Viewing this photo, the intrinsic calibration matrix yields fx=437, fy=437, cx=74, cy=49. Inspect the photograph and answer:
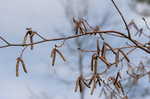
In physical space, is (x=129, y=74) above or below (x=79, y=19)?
below

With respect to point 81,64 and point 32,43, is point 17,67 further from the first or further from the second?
point 81,64

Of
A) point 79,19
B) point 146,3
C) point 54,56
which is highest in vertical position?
point 146,3

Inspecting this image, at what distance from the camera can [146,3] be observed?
13.6 metres

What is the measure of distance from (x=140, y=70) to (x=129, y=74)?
150 millimetres

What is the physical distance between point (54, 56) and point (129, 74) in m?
0.84

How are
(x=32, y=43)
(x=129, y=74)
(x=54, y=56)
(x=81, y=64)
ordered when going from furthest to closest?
(x=81, y=64) < (x=129, y=74) < (x=54, y=56) < (x=32, y=43)

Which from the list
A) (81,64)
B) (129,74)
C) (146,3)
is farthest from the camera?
(146,3)

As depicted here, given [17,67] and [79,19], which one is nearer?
[17,67]

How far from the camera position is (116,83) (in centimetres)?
199

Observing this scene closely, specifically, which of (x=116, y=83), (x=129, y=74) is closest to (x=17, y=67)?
(x=116, y=83)

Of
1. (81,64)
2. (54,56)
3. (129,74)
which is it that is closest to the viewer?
(54,56)

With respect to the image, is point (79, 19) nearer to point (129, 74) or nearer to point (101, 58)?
point (101, 58)

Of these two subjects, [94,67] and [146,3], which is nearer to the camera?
[94,67]

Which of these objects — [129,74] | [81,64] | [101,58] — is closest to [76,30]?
[101,58]
